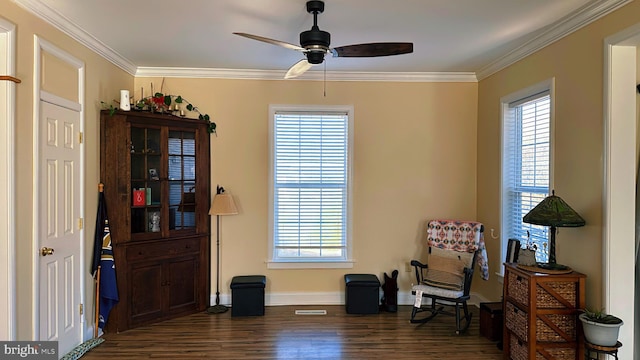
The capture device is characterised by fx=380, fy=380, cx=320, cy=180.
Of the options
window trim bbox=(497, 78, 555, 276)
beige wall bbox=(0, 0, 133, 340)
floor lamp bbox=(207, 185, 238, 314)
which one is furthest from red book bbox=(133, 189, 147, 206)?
window trim bbox=(497, 78, 555, 276)

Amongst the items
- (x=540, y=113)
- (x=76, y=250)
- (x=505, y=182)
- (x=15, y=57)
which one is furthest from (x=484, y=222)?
(x=15, y=57)

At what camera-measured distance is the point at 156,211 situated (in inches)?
158

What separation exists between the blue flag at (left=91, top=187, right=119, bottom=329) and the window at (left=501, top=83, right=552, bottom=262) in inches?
155

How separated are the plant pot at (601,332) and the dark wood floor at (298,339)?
92 centimetres

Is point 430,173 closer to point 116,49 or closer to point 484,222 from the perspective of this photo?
point 484,222

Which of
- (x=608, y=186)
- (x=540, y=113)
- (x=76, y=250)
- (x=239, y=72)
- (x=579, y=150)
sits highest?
(x=239, y=72)

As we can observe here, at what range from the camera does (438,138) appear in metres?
4.63

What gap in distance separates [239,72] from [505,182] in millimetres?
3207

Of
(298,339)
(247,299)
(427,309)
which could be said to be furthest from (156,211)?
(427,309)

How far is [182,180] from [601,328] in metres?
3.89

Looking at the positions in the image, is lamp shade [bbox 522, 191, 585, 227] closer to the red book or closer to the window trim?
the window trim

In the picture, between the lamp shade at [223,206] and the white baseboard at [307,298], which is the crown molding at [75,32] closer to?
the lamp shade at [223,206]

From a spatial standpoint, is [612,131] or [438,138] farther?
[438,138]

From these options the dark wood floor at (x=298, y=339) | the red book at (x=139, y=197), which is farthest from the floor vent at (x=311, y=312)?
the red book at (x=139, y=197)
